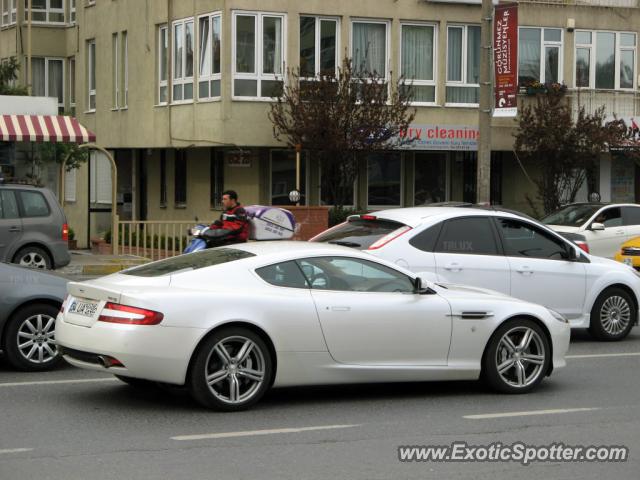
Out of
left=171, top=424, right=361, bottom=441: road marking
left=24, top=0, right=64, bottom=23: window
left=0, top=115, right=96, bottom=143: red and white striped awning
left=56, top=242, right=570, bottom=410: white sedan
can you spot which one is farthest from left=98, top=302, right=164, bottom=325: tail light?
left=24, top=0, right=64, bottom=23: window

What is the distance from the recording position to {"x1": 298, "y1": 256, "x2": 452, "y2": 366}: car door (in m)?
9.17

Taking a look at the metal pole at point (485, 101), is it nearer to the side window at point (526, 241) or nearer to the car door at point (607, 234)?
the car door at point (607, 234)

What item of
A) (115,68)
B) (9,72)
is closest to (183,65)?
(115,68)

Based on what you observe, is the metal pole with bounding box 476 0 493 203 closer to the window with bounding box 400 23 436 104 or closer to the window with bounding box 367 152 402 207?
the window with bounding box 400 23 436 104

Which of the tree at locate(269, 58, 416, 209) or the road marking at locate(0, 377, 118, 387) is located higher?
the tree at locate(269, 58, 416, 209)

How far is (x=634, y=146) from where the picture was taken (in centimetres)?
3012

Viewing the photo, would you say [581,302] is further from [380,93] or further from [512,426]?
[380,93]

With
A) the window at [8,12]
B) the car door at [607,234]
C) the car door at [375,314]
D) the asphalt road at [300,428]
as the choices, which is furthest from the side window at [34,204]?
the window at [8,12]

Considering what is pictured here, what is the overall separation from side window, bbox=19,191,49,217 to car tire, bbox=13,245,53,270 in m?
0.60

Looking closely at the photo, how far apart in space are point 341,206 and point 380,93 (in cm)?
312

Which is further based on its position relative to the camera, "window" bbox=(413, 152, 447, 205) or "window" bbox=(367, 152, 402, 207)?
"window" bbox=(413, 152, 447, 205)

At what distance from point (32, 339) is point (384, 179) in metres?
20.6

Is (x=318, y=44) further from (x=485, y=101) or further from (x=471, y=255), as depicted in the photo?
(x=471, y=255)

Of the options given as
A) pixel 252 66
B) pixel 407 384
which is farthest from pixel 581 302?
pixel 252 66
